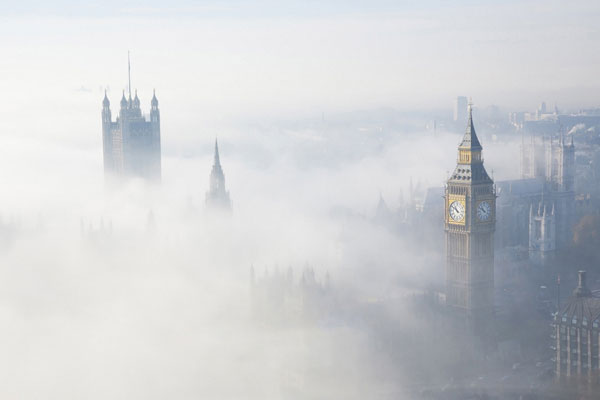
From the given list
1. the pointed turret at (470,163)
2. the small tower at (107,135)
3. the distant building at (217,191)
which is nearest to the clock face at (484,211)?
the pointed turret at (470,163)

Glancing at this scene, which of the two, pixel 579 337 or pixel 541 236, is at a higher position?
pixel 541 236

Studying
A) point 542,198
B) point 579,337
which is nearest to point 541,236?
point 542,198

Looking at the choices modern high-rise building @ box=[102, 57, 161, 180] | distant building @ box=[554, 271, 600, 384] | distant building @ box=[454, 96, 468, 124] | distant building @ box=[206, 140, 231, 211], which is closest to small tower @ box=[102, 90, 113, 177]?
modern high-rise building @ box=[102, 57, 161, 180]

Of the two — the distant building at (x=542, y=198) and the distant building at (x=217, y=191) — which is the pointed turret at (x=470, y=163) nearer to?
the distant building at (x=542, y=198)

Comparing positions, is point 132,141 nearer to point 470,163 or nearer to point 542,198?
point 542,198

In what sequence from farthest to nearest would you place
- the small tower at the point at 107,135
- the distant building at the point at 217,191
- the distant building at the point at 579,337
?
the small tower at the point at 107,135 < the distant building at the point at 217,191 < the distant building at the point at 579,337

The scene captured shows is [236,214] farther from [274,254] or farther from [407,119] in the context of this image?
[407,119]
